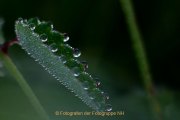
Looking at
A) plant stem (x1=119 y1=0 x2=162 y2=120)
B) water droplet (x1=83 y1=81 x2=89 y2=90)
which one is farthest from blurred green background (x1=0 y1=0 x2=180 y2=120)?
water droplet (x1=83 y1=81 x2=89 y2=90)

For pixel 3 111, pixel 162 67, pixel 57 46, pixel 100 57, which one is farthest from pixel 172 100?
pixel 57 46

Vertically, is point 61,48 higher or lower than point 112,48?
lower

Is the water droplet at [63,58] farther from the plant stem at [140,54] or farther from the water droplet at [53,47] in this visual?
the plant stem at [140,54]

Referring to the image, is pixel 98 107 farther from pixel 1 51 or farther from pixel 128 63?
pixel 128 63

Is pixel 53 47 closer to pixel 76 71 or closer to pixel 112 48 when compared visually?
pixel 76 71

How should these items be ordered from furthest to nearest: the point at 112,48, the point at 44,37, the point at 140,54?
the point at 112,48 → the point at 140,54 → the point at 44,37

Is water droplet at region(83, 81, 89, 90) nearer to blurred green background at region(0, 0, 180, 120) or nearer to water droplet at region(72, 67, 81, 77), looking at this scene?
water droplet at region(72, 67, 81, 77)

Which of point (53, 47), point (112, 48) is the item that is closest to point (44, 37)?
point (53, 47)
